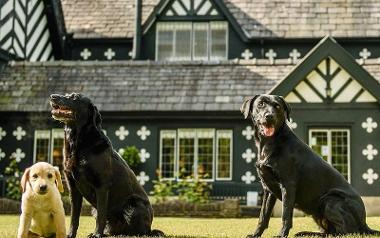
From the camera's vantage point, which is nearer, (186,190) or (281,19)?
(186,190)

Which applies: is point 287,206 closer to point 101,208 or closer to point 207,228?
point 101,208

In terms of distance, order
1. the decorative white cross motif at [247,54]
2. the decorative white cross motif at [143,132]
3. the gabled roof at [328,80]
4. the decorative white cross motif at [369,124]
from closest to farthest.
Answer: the gabled roof at [328,80]
the decorative white cross motif at [369,124]
the decorative white cross motif at [143,132]
the decorative white cross motif at [247,54]

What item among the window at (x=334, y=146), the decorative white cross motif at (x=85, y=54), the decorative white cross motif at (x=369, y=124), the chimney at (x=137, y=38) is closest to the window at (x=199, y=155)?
the window at (x=334, y=146)

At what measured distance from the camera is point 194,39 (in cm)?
2306

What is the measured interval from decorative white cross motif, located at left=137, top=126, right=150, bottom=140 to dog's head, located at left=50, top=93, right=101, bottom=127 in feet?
40.1

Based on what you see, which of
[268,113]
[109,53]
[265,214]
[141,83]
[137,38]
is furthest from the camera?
[109,53]

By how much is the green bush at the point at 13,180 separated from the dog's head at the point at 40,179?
12.1 meters

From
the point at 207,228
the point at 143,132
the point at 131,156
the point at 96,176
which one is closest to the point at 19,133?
the point at 131,156

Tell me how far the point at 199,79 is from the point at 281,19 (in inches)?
203

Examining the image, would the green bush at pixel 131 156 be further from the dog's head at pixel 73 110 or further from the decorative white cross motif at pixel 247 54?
the dog's head at pixel 73 110

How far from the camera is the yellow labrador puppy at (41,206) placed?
618 centimetres

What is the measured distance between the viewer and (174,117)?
751 inches

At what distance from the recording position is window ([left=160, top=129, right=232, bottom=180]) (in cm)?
1889

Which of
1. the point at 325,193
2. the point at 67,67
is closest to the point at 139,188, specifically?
the point at 325,193
